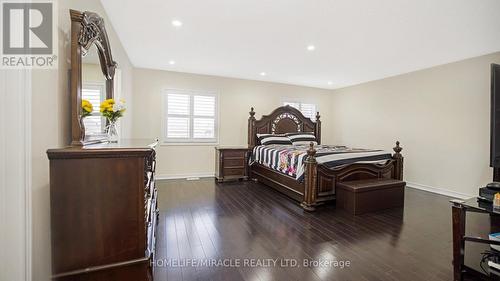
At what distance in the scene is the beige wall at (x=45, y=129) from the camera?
3.74ft


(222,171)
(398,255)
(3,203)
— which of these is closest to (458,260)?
(398,255)

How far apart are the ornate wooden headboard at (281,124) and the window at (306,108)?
49cm

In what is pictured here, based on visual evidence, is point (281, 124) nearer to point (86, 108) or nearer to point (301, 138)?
point (301, 138)

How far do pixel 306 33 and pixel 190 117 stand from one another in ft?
10.7

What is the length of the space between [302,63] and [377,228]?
3051 mm

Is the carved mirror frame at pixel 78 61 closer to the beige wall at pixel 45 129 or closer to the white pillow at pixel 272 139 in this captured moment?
the beige wall at pixel 45 129

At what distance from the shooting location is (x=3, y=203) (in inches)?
40.1

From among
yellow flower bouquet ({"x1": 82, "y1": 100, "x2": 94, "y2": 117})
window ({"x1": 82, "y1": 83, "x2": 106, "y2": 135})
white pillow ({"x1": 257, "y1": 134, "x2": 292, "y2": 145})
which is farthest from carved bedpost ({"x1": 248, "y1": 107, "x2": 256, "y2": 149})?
yellow flower bouquet ({"x1": 82, "y1": 100, "x2": 94, "y2": 117})

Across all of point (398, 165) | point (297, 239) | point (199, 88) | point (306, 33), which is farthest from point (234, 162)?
point (398, 165)

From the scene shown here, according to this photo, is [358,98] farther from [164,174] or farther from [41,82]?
[41,82]

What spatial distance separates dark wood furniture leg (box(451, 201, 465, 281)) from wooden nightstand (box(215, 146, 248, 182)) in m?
3.73

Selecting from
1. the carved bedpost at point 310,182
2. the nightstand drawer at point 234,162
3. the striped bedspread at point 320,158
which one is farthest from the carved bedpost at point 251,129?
the carved bedpost at point 310,182

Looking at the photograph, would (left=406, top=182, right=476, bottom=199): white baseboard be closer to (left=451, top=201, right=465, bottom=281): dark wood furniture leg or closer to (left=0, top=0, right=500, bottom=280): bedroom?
(left=0, top=0, right=500, bottom=280): bedroom

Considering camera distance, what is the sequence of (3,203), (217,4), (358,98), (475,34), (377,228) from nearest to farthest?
(3,203) → (217,4) → (377,228) → (475,34) → (358,98)
